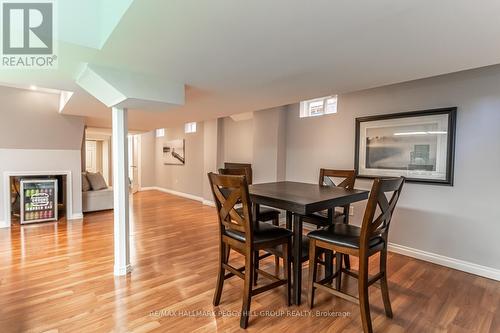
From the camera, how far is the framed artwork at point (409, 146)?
2.80m

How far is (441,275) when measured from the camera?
2621mm

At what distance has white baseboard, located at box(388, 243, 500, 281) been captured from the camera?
2.56 meters

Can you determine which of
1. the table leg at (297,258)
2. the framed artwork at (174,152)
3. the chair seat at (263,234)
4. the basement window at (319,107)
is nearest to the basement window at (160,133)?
the framed artwork at (174,152)

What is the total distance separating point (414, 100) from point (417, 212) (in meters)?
1.35

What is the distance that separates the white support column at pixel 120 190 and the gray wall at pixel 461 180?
9.84ft

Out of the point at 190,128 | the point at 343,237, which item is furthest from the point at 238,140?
the point at 343,237

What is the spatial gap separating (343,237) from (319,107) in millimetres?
2675

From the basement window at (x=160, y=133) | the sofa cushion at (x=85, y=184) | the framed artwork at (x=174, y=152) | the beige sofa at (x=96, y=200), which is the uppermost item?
the basement window at (x=160, y=133)

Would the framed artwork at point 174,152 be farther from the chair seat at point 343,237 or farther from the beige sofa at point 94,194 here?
the chair seat at point 343,237

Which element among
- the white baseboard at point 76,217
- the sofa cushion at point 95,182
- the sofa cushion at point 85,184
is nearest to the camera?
the white baseboard at point 76,217

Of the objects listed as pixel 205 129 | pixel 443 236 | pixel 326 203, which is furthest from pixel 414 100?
pixel 205 129

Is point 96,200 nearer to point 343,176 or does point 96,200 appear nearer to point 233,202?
point 233,202

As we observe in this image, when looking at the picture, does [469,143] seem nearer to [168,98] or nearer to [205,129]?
[168,98]

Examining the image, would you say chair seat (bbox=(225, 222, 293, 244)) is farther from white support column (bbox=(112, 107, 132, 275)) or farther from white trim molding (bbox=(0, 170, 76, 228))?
white trim molding (bbox=(0, 170, 76, 228))
